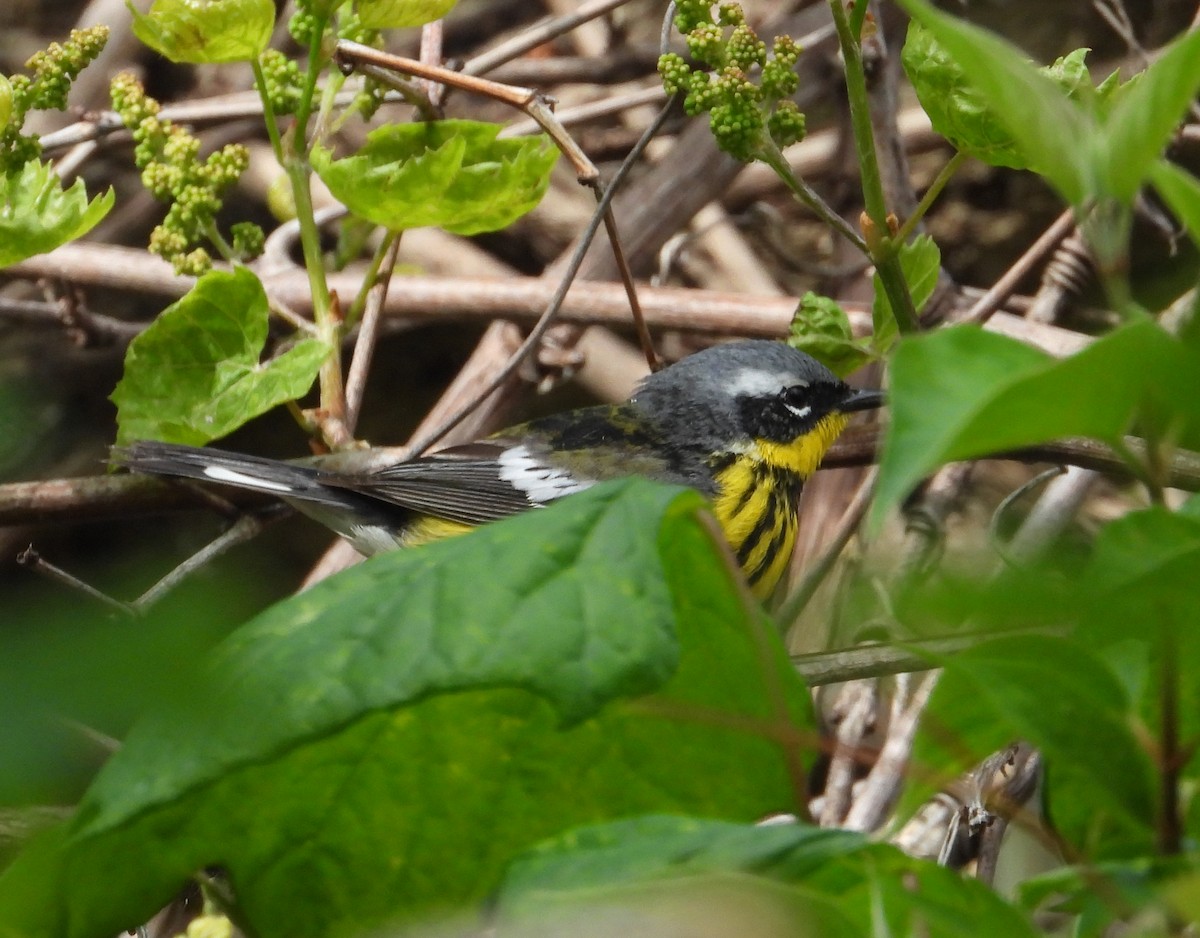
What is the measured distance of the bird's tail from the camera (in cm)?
227

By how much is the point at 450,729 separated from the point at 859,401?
233 cm

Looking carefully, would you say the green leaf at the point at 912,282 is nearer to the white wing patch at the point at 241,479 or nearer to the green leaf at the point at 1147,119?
the white wing patch at the point at 241,479

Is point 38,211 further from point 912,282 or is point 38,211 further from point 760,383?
point 760,383

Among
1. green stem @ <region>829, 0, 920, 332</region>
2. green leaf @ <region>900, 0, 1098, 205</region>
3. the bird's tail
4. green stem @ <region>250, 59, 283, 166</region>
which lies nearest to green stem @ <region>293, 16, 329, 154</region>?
green stem @ <region>250, 59, 283, 166</region>

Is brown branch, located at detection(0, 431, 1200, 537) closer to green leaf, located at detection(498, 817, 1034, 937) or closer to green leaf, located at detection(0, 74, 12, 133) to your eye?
green leaf, located at detection(0, 74, 12, 133)

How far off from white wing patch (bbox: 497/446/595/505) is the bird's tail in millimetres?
366

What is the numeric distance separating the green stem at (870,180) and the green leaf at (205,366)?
82 cm

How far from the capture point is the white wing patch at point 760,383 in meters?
2.96

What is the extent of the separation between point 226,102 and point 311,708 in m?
2.89

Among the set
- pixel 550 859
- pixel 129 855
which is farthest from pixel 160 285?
pixel 550 859

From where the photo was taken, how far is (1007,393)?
18.8 inches

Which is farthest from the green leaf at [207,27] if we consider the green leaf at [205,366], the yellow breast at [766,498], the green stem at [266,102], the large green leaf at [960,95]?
the yellow breast at [766,498]

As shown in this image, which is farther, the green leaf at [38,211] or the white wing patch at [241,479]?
the white wing patch at [241,479]

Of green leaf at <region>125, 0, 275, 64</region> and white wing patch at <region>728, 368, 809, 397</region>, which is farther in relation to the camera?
white wing patch at <region>728, 368, 809, 397</region>
